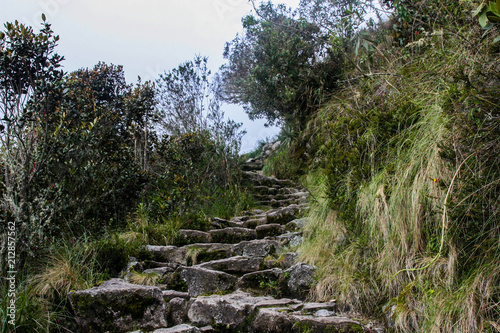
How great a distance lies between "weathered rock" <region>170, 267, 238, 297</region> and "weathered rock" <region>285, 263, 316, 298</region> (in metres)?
0.58

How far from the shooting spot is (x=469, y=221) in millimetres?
2070

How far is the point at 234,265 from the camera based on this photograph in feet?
11.7

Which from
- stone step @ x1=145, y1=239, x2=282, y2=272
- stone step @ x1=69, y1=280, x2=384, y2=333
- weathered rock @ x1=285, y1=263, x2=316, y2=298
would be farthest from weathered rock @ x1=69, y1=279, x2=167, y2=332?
weathered rock @ x1=285, y1=263, x2=316, y2=298

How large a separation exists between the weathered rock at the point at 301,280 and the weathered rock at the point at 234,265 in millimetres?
624

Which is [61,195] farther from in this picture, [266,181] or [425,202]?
[266,181]

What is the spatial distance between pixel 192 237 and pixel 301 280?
1882 mm

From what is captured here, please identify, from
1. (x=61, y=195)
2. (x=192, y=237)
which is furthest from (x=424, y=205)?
(x=61, y=195)

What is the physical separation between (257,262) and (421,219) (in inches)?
72.9

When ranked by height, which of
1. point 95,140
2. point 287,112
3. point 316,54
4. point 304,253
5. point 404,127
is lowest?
point 304,253

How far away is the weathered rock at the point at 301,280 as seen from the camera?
9.71 ft

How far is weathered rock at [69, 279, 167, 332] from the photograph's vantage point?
7.95ft

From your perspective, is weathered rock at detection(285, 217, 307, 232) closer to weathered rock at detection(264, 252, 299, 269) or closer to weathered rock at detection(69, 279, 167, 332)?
weathered rock at detection(264, 252, 299, 269)

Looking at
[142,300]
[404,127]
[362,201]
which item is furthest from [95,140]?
[404,127]

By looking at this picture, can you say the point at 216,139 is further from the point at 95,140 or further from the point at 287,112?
the point at 95,140
